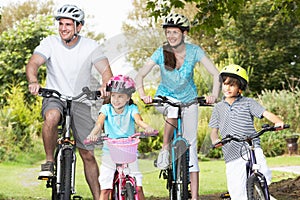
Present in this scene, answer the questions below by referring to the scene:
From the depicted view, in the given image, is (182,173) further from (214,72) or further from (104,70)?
(104,70)

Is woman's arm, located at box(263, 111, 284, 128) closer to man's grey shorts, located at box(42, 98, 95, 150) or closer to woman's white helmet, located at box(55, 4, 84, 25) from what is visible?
man's grey shorts, located at box(42, 98, 95, 150)

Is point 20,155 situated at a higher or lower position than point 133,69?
lower

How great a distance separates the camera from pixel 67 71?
5.29m

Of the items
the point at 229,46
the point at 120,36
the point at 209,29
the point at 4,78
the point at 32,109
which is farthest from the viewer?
the point at 229,46

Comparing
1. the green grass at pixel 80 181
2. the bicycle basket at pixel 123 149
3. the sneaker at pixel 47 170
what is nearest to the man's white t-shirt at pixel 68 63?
the sneaker at pixel 47 170

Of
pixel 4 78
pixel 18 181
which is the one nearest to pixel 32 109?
pixel 4 78

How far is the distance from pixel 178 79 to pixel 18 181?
21.4 feet

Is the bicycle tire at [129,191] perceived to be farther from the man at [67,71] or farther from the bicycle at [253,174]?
the bicycle at [253,174]

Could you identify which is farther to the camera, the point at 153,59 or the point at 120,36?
the point at 153,59

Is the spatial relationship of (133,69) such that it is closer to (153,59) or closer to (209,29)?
(153,59)

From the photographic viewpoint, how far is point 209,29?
7.86 meters

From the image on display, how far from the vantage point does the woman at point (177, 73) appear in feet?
16.8

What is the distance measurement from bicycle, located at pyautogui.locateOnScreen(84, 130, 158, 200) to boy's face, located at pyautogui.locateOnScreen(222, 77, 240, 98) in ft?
2.82

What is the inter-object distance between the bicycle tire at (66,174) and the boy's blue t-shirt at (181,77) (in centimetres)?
82
